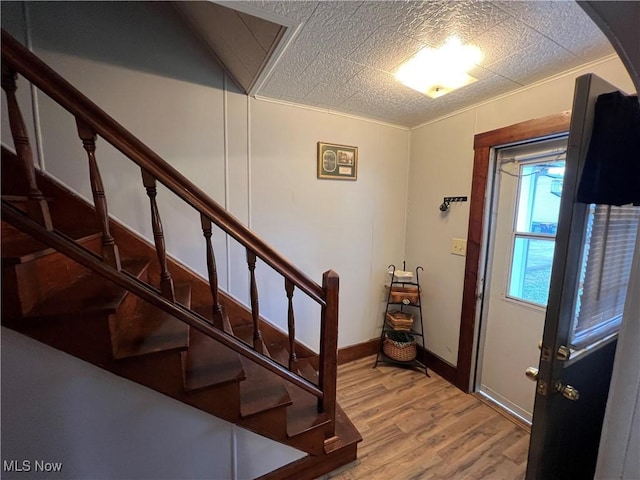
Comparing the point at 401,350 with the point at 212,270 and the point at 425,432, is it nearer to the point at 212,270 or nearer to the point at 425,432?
the point at 425,432

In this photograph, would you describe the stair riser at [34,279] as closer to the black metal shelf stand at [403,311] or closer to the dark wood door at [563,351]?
the dark wood door at [563,351]

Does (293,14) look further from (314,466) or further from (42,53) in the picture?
(314,466)

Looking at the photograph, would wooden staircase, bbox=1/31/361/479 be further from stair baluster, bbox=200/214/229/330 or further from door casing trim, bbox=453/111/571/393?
door casing trim, bbox=453/111/571/393

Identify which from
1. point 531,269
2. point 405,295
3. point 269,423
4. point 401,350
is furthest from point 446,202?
point 269,423

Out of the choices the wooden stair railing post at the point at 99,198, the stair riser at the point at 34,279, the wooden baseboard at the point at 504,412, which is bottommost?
the wooden baseboard at the point at 504,412

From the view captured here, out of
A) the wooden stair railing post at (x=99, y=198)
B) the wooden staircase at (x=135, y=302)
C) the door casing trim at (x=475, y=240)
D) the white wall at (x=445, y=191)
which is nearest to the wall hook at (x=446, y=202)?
the white wall at (x=445, y=191)

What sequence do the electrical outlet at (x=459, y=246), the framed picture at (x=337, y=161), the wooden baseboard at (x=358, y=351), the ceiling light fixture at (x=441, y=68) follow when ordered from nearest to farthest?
the ceiling light fixture at (x=441, y=68) → the electrical outlet at (x=459, y=246) → the framed picture at (x=337, y=161) → the wooden baseboard at (x=358, y=351)

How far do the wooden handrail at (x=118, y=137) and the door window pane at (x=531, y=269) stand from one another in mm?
1665

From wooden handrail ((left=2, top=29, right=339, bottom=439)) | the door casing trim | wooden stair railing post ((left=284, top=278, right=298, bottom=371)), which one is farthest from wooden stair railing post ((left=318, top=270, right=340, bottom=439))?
the door casing trim

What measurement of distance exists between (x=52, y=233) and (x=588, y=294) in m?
1.87

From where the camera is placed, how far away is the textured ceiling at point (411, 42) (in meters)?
1.06

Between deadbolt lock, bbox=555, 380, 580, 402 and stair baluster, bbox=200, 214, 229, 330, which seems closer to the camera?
deadbolt lock, bbox=555, 380, 580, 402

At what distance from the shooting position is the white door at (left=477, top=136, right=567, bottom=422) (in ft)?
5.49

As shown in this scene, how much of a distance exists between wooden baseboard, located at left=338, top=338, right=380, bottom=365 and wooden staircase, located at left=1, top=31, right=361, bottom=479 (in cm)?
77
